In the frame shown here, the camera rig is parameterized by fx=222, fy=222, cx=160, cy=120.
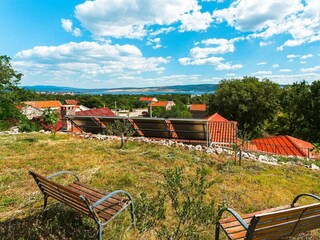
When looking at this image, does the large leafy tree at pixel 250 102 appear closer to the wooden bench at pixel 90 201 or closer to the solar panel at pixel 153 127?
the solar panel at pixel 153 127

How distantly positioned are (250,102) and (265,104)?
1718 mm

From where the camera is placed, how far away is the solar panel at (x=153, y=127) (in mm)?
10778

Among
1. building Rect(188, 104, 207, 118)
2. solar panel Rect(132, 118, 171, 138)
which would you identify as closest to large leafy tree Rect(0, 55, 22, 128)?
solar panel Rect(132, 118, 171, 138)

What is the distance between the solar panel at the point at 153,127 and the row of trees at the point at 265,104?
17.5 m

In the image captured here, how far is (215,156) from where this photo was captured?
844 centimetres

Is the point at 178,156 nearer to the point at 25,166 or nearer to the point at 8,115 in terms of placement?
the point at 25,166

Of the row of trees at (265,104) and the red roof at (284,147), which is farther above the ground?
the row of trees at (265,104)

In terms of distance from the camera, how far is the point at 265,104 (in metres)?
27.1

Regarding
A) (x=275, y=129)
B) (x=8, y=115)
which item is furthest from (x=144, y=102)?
(x=8, y=115)

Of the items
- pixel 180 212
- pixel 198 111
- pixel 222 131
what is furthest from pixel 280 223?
pixel 198 111

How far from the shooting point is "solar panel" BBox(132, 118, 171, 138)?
10.8 metres

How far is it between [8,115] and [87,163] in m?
16.2

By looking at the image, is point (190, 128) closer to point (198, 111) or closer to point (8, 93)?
point (8, 93)

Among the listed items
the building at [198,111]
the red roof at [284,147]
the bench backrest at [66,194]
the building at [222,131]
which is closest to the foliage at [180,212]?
the bench backrest at [66,194]
